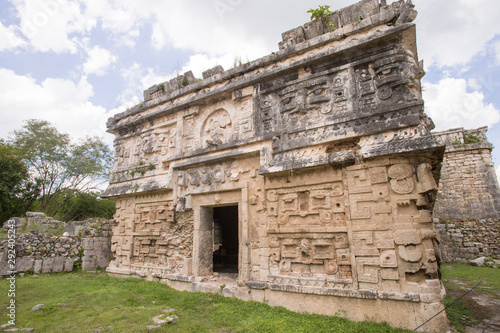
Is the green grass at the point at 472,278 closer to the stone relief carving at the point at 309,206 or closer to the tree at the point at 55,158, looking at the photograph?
the stone relief carving at the point at 309,206

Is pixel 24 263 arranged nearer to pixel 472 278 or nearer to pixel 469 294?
pixel 469 294

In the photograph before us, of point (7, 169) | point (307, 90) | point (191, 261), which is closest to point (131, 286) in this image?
point (191, 261)

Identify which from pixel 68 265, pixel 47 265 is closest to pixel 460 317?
pixel 68 265

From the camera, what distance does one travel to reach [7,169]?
49.1 feet

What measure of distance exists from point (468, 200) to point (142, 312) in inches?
514

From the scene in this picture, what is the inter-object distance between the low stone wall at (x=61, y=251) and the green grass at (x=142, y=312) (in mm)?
1564

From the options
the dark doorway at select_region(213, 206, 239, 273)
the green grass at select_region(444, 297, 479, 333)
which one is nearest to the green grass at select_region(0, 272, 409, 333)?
the green grass at select_region(444, 297, 479, 333)

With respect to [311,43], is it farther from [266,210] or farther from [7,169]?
[7,169]

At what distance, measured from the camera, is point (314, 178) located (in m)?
5.36

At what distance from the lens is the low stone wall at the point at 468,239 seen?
10.9m

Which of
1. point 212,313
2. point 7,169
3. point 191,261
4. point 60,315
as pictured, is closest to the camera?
point 60,315

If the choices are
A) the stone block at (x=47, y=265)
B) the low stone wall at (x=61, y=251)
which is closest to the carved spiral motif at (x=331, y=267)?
the low stone wall at (x=61, y=251)

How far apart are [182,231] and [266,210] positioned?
2.59 meters

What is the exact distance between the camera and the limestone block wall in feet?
36.2
